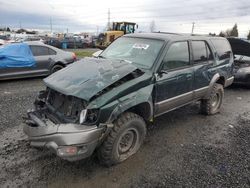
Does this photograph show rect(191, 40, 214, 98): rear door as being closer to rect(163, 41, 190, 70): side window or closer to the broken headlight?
rect(163, 41, 190, 70): side window

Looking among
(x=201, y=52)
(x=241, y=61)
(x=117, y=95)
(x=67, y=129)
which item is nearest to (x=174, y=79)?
(x=201, y=52)

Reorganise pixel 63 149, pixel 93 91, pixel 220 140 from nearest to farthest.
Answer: pixel 63 149, pixel 93 91, pixel 220 140

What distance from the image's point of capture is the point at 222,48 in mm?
6238

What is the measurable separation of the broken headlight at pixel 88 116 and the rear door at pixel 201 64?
260 centimetres

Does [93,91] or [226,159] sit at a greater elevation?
[93,91]

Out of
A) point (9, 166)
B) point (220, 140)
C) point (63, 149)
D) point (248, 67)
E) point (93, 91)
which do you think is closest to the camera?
point (63, 149)

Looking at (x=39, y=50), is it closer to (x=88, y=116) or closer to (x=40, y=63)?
(x=40, y=63)

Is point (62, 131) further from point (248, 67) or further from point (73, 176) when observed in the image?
point (248, 67)

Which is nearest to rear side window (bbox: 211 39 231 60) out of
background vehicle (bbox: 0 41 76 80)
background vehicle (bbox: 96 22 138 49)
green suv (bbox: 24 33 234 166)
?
green suv (bbox: 24 33 234 166)

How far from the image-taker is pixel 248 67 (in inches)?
356

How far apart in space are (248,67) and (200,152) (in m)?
6.05

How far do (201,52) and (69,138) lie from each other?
3.58m

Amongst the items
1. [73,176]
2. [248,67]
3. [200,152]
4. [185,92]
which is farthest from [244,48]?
[73,176]

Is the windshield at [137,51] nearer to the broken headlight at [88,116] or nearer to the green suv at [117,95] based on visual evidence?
the green suv at [117,95]
